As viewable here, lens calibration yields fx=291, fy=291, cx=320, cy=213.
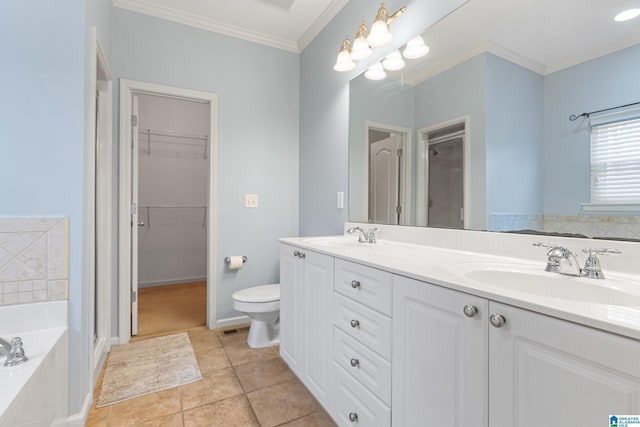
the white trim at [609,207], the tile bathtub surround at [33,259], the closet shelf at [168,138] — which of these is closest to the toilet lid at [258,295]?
the tile bathtub surround at [33,259]

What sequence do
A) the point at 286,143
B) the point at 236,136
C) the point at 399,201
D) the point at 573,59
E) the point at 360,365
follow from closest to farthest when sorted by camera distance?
the point at 573,59 → the point at 360,365 → the point at 399,201 → the point at 236,136 → the point at 286,143

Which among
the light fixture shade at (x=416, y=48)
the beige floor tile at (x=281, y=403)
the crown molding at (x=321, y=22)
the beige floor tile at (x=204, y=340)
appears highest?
the crown molding at (x=321, y=22)

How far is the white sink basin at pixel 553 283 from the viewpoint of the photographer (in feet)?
2.56

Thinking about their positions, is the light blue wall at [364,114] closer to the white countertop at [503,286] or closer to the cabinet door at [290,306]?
the white countertop at [503,286]

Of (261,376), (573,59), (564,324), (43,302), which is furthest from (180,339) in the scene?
(573,59)

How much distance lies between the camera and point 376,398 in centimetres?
107

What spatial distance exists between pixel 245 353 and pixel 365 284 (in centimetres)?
139

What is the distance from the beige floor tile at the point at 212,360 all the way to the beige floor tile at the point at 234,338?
0.11 metres

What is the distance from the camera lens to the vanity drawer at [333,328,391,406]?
3.39 feet

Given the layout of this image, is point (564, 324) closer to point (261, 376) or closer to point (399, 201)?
point (399, 201)

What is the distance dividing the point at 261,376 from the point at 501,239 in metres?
1.55

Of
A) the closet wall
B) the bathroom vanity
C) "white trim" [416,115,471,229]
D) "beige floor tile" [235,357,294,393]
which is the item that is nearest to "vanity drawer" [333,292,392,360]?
the bathroom vanity

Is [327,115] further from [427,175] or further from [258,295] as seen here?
[258,295]

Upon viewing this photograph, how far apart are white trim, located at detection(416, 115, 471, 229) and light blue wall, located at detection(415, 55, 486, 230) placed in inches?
0.5
